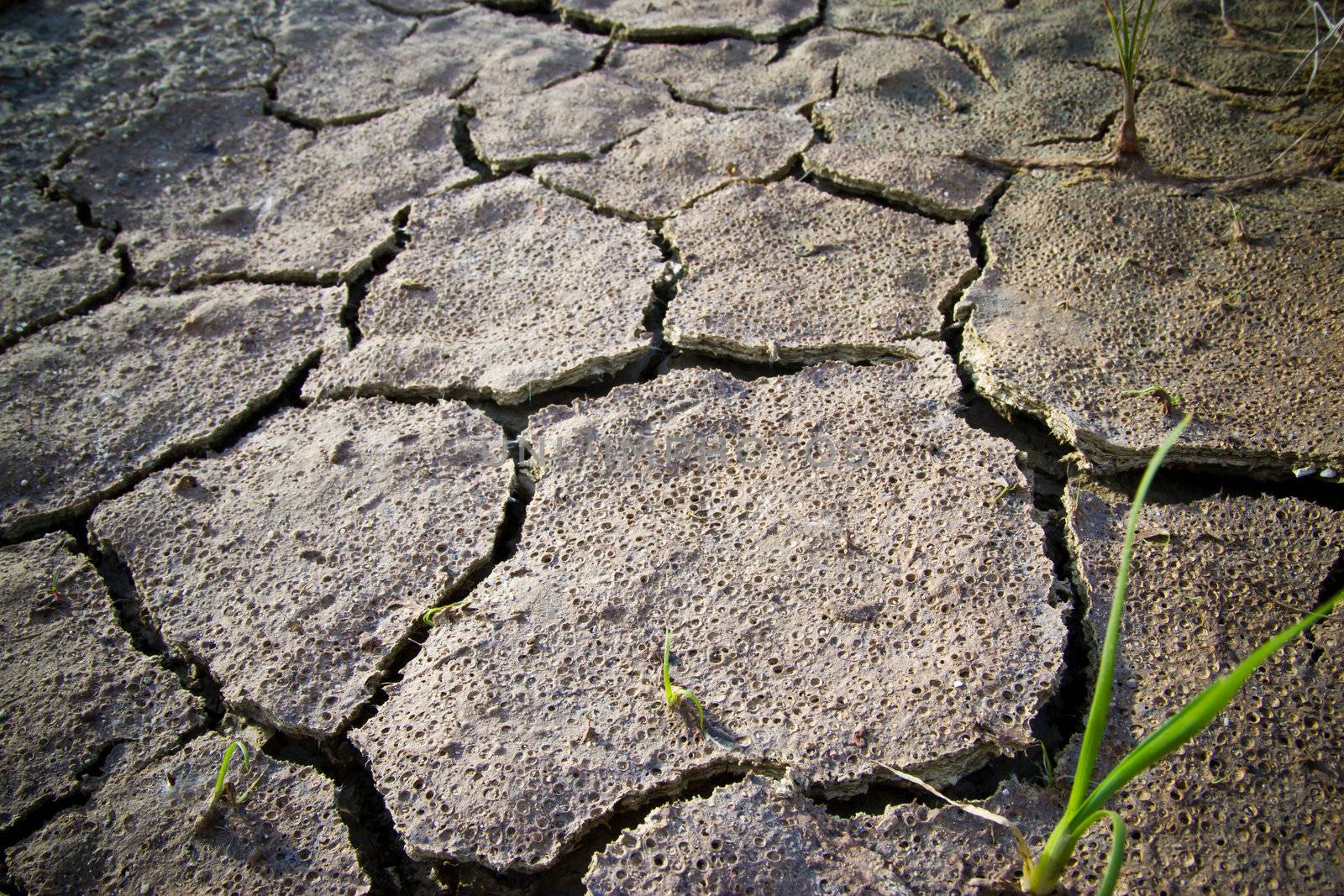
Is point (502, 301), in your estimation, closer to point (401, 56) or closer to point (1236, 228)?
point (401, 56)

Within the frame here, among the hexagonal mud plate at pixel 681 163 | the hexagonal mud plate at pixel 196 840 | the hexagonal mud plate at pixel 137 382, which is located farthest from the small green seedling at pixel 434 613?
the hexagonal mud plate at pixel 681 163

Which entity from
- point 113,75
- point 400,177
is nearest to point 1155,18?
point 400,177

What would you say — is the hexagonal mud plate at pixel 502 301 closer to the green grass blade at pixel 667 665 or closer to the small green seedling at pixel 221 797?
the green grass blade at pixel 667 665

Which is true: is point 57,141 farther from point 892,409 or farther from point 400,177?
point 892,409

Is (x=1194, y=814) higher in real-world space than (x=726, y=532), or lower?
lower

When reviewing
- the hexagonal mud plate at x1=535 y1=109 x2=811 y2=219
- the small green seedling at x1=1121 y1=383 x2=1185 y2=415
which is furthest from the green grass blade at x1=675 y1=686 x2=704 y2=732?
the hexagonal mud plate at x1=535 y1=109 x2=811 y2=219

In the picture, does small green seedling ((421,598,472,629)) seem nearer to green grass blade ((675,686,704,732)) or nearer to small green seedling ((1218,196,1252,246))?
green grass blade ((675,686,704,732))
